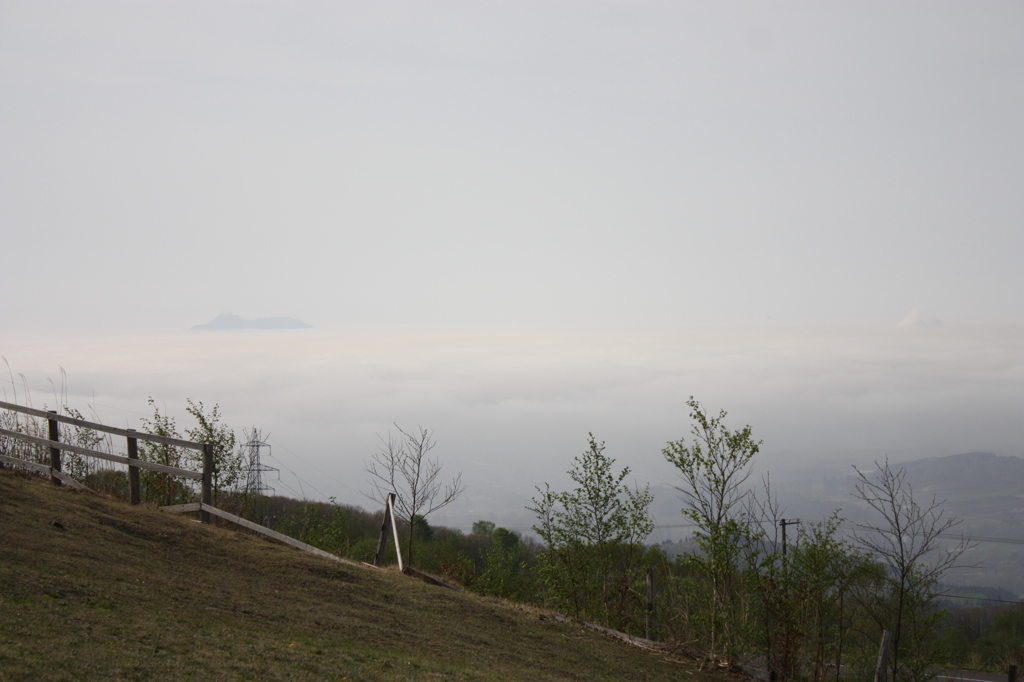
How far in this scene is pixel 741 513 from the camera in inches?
590

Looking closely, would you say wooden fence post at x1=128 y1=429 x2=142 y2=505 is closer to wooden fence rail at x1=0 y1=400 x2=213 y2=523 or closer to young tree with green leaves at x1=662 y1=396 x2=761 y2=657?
wooden fence rail at x1=0 y1=400 x2=213 y2=523

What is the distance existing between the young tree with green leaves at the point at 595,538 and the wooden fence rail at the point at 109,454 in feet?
29.3

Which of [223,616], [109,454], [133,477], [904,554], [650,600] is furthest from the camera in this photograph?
[650,600]

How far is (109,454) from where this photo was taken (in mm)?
14562

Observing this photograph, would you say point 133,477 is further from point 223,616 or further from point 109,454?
point 223,616

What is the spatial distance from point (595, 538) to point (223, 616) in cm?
1292

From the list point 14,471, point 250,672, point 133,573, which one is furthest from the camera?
point 14,471

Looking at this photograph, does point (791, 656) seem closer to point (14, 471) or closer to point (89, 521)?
point (89, 521)

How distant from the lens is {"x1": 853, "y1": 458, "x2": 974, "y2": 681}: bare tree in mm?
11672

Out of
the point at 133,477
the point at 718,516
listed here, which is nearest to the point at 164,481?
the point at 133,477

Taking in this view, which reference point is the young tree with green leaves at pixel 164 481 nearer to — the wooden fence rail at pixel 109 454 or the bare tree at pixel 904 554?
the wooden fence rail at pixel 109 454

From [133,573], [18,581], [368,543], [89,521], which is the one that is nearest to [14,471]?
[89,521]

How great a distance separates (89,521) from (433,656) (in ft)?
21.2

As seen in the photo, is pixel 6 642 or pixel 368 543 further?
pixel 368 543
